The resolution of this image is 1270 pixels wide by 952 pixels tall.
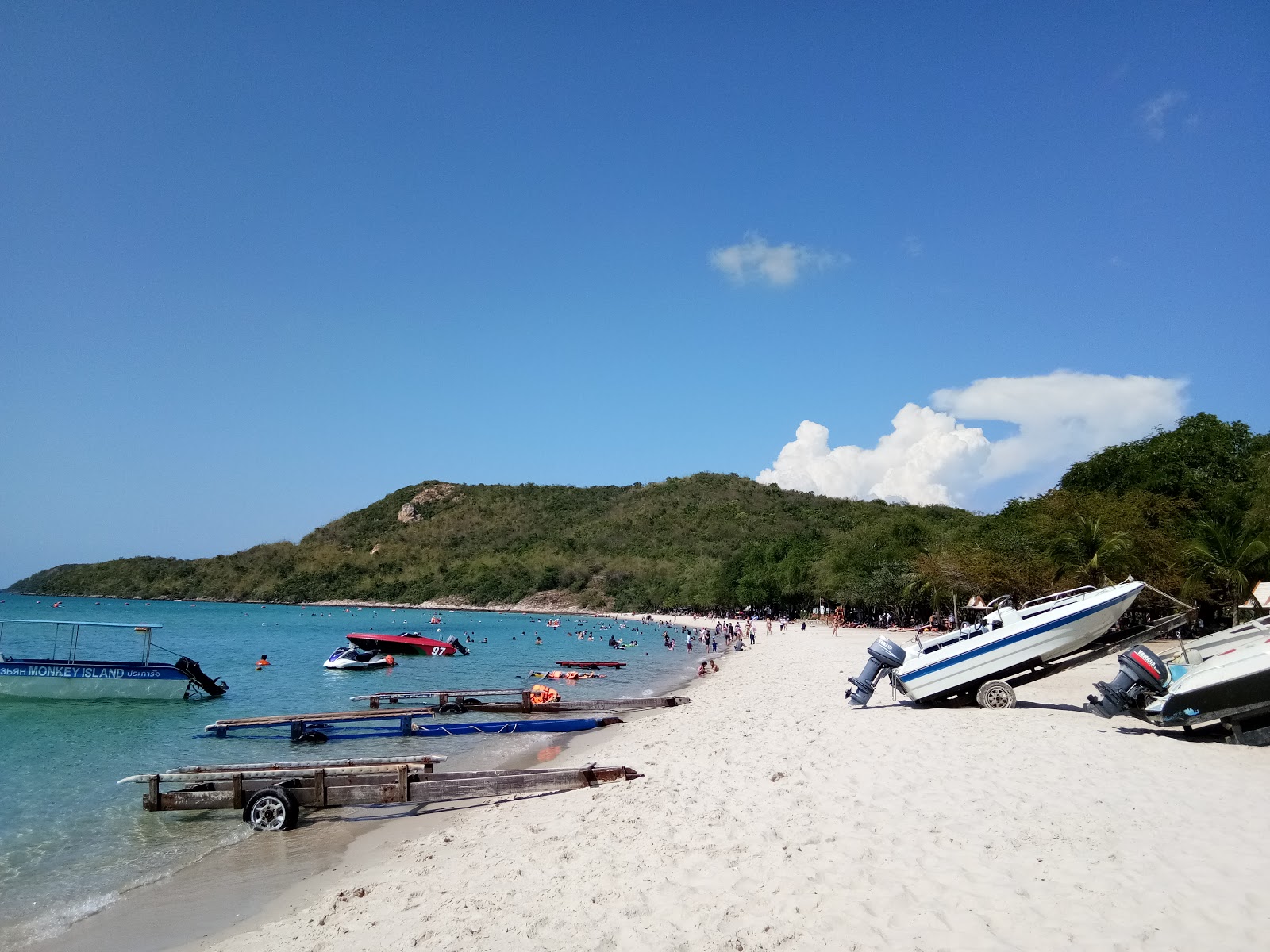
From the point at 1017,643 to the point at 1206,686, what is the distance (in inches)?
156

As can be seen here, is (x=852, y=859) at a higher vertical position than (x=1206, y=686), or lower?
lower

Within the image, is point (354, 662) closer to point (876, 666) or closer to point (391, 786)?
point (391, 786)

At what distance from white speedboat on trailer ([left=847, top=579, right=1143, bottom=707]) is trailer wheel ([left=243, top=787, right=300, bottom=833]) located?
11.5 meters

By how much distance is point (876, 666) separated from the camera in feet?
54.3

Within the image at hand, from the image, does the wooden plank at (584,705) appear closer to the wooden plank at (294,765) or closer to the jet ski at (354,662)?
the wooden plank at (294,765)

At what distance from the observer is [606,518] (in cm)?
17300

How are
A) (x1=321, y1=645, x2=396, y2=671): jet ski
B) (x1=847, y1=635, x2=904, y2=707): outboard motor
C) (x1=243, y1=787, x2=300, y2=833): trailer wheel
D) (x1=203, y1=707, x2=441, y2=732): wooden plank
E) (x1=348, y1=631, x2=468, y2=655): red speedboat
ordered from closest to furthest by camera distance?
(x1=243, y1=787, x2=300, y2=833): trailer wheel → (x1=847, y1=635, x2=904, y2=707): outboard motor → (x1=203, y1=707, x2=441, y2=732): wooden plank → (x1=321, y1=645, x2=396, y2=671): jet ski → (x1=348, y1=631, x2=468, y2=655): red speedboat

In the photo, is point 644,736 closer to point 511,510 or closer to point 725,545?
point 725,545

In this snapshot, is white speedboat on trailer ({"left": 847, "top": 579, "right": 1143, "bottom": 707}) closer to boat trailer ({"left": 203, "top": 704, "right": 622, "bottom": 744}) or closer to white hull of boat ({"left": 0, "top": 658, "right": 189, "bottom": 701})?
boat trailer ({"left": 203, "top": 704, "right": 622, "bottom": 744})

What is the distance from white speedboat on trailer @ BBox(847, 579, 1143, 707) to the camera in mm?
15102

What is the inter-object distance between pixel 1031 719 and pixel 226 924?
13499 mm

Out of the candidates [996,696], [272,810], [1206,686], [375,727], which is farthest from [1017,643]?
[375,727]

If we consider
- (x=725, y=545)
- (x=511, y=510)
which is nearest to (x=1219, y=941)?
(x=725, y=545)

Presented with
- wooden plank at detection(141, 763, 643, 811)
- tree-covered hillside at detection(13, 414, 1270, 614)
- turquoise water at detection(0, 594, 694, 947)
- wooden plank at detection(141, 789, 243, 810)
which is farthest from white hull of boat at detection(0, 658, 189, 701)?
tree-covered hillside at detection(13, 414, 1270, 614)
